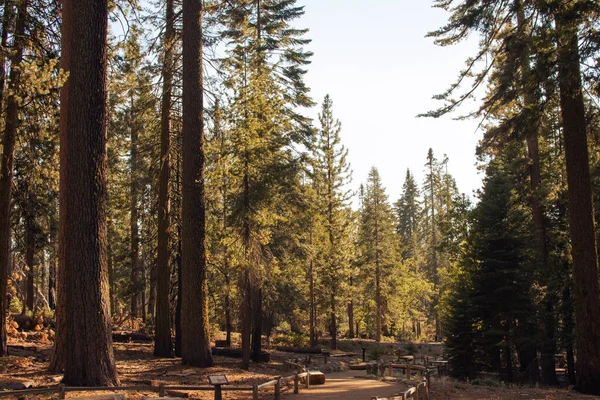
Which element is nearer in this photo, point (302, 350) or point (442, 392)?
point (442, 392)

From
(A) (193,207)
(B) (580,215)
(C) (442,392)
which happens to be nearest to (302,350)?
(C) (442,392)

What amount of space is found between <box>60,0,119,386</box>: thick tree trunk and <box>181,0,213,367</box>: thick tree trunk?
16.4ft

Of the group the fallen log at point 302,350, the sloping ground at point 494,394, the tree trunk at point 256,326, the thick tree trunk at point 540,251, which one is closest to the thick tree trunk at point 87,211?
the sloping ground at point 494,394

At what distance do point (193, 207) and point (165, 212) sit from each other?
122 inches

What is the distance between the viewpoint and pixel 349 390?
1455 cm

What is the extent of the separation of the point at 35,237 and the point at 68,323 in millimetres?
7988

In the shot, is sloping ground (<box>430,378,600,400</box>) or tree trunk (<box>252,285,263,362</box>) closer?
sloping ground (<box>430,378,600,400</box>)

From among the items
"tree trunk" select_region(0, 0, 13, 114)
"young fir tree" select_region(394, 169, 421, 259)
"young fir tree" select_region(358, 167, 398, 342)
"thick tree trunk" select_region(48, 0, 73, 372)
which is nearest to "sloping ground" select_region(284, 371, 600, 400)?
"thick tree trunk" select_region(48, 0, 73, 372)

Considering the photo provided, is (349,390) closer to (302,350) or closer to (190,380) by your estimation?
(190,380)

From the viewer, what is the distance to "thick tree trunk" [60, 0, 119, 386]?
363 inches

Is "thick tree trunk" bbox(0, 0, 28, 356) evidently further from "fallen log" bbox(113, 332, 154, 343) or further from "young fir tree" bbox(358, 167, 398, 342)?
"young fir tree" bbox(358, 167, 398, 342)

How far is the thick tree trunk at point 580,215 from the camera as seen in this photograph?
42.3 feet

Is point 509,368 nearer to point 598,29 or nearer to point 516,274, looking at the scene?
point 516,274

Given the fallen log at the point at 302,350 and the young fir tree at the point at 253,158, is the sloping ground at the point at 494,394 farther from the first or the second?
the fallen log at the point at 302,350
